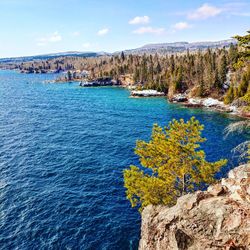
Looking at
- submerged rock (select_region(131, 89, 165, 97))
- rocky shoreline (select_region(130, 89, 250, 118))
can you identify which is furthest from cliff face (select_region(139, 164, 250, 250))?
submerged rock (select_region(131, 89, 165, 97))

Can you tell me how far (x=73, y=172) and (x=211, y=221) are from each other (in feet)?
129

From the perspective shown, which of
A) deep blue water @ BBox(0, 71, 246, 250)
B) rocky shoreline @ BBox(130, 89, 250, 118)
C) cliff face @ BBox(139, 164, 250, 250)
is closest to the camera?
cliff face @ BBox(139, 164, 250, 250)

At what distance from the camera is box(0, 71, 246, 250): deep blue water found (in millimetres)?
37938

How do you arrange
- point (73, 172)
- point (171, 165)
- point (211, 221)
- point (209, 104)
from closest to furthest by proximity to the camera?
point (211, 221), point (171, 165), point (73, 172), point (209, 104)

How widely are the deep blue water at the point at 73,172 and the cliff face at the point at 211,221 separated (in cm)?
1488

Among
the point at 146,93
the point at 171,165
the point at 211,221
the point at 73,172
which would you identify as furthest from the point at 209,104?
the point at 211,221

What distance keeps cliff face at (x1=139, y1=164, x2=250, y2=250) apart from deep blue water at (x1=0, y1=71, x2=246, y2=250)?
14.9 meters

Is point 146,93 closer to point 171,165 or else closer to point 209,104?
point 209,104

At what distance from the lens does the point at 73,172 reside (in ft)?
183

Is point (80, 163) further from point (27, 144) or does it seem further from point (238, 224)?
point (238, 224)

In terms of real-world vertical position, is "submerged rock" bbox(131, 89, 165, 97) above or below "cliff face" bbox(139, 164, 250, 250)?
below

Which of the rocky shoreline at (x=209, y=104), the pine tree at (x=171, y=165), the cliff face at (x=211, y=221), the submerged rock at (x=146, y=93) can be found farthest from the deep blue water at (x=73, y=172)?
the submerged rock at (x=146, y=93)

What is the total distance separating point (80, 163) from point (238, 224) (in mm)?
44661

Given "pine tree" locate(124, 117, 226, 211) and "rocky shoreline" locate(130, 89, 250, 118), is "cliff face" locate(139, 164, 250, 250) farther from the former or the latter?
"rocky shoreline" locate(130, 89, 250, 118)
